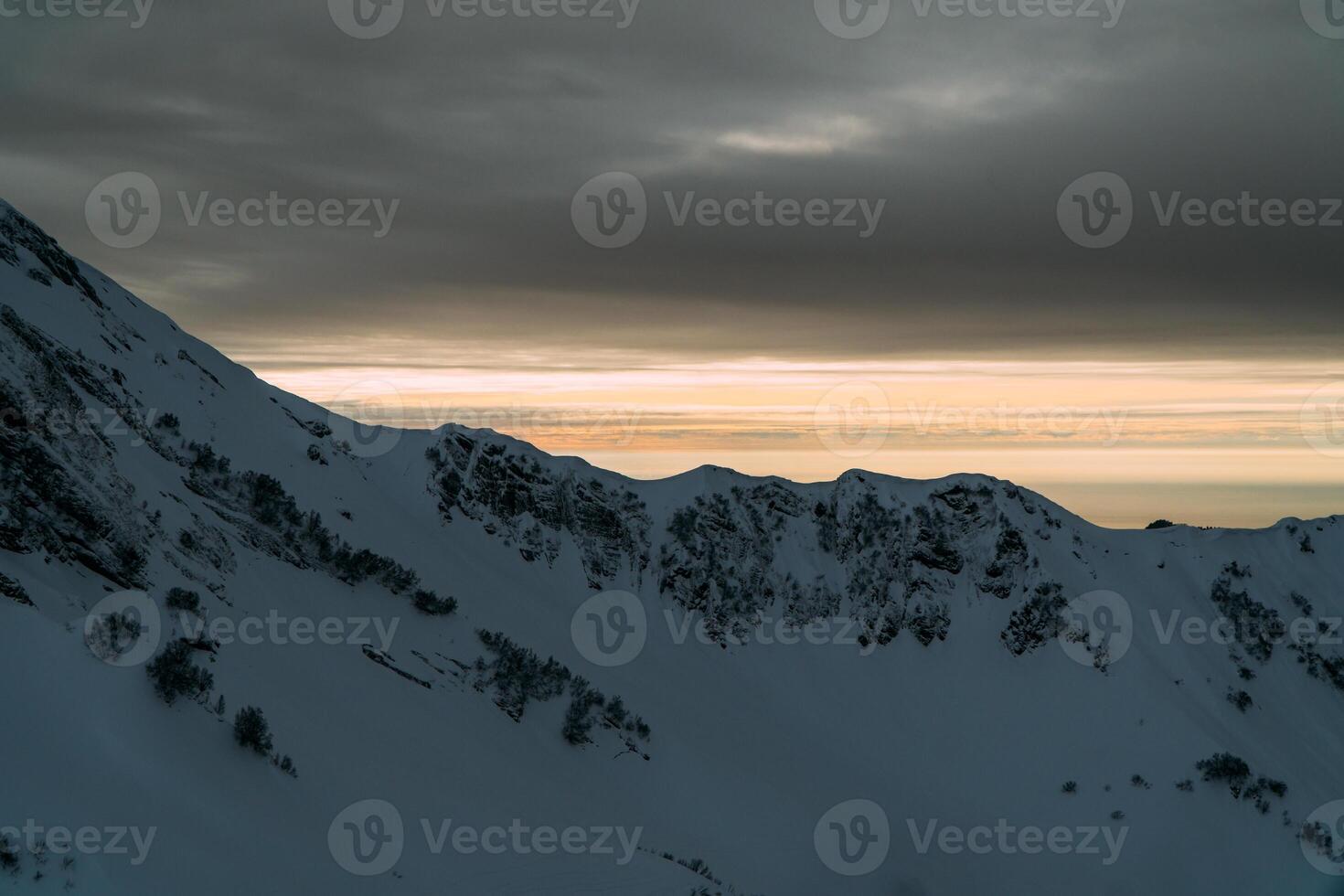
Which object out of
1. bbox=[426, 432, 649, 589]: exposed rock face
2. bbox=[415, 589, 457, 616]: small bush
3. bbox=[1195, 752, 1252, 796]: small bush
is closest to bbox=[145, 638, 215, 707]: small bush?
bbox=[415, 589, 457, 616]: small bush

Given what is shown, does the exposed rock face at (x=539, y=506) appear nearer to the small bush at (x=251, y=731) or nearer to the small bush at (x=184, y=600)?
the small bush at (x=184, y=600)

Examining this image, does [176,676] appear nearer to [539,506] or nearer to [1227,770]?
[539,506]

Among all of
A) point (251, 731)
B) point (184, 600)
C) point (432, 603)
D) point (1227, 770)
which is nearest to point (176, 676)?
point (251, 731)

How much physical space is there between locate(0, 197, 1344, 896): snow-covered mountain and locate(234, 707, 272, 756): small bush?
32 cm

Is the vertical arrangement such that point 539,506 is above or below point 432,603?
above

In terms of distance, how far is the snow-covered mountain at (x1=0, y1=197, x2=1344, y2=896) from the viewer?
1870 centimetres

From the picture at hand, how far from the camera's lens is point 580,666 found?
1754 inches

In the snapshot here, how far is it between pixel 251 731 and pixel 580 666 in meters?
25.4

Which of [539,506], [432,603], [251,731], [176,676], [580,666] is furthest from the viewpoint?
[539,506]

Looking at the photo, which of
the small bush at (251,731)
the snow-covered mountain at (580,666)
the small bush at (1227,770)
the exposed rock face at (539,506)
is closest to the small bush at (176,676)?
the snow-covered mountain at (580,666)

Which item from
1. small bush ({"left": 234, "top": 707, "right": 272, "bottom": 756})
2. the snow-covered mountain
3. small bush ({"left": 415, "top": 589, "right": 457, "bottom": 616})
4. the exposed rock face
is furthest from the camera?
the exposed rock face

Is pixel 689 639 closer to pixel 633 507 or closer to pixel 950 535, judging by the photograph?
pixel 633 507

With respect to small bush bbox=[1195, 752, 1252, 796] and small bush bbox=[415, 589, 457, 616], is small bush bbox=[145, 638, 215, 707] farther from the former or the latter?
small bush bbox=[1195, 752, 1252, 796]

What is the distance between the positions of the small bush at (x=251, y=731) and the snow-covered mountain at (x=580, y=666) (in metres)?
0.32
